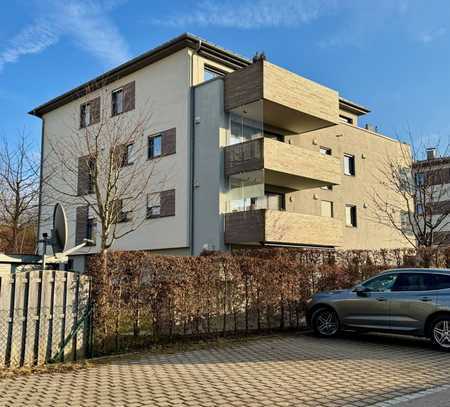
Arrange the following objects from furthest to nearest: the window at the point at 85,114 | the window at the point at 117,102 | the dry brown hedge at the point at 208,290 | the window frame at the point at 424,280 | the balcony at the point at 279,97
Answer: the window at the point at 117,102 → the window at the point at 85,114 → the balcony at the point at 279,97 → the window frame at the point at 424,280 → the dry brown hedge at the point at 208,290

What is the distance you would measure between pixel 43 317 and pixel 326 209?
68.8 ft

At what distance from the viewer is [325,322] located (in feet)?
40.7

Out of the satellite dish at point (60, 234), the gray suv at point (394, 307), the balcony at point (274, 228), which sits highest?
the balcony at point (274, 228)

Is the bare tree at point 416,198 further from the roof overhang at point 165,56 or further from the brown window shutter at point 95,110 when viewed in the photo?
the brown window shutter at point 95,110

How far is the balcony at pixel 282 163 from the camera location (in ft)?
69.6

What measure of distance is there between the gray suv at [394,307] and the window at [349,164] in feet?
60.6

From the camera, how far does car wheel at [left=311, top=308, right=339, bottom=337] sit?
12.2 metres

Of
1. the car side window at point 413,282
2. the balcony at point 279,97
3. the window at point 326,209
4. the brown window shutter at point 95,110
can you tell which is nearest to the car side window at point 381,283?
the car side window at point 413,282

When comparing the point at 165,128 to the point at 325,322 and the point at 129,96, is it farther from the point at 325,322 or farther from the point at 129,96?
the point at 325,322

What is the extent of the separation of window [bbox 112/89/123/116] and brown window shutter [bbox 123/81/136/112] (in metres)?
0.33

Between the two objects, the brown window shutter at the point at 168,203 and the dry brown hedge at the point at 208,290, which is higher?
the brown window shutter at the point at 168,203

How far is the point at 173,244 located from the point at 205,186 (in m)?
3.13

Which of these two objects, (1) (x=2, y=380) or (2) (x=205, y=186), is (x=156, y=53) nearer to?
(2) (x=205, y=186)

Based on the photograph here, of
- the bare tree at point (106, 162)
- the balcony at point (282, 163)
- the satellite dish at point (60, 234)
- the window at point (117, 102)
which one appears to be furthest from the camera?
the window at point (117, 102)
